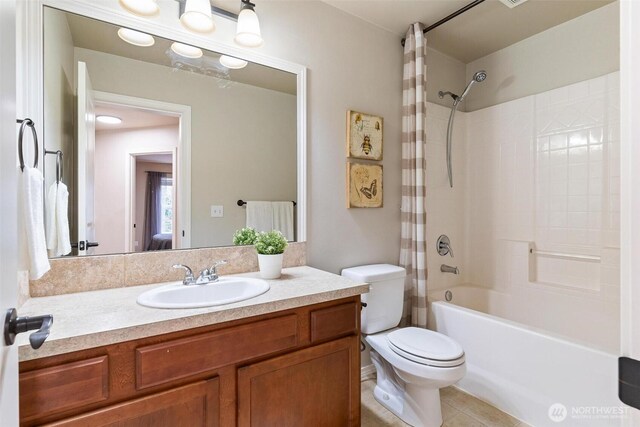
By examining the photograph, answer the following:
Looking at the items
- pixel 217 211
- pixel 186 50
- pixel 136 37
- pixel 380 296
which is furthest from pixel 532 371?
pixel 136 37

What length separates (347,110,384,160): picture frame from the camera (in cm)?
211

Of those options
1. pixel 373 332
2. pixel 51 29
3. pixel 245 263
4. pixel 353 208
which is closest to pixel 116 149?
pixel 51 29

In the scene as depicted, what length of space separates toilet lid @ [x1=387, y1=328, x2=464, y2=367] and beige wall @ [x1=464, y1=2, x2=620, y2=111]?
2.13 m

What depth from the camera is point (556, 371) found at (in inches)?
63.8

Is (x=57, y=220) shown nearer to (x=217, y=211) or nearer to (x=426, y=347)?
(x=217, y=211)

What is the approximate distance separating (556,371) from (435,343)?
2.02 ft

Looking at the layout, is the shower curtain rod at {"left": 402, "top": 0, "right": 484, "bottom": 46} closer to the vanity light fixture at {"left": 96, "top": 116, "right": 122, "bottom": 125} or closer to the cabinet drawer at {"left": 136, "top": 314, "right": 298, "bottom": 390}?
the vanity light fixture at {"left": 96, "top": 116, "right": 122, "bottom": 125}

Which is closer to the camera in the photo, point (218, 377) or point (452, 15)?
point (218, 377)

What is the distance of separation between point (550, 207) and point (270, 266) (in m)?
2.22

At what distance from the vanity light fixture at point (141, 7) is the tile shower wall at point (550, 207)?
88.4 inches

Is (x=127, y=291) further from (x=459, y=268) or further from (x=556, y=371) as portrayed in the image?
(x=459, y=268)

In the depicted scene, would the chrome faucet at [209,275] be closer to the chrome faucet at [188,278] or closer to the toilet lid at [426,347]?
the chrome faucet at [188,278]

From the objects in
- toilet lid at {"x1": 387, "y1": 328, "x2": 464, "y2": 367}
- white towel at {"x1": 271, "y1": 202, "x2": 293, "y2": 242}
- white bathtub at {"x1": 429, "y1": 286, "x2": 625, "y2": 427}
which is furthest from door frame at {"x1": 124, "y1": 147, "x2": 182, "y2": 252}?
white bathtub at {"x1": 429, "y1": 286, "x2": 625, "y2": 427}

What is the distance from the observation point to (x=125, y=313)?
107 cm
